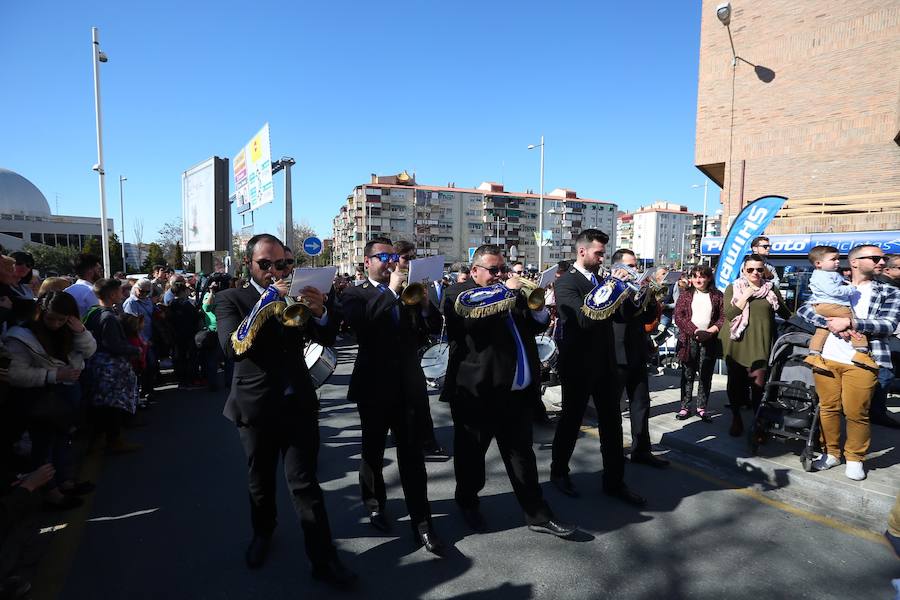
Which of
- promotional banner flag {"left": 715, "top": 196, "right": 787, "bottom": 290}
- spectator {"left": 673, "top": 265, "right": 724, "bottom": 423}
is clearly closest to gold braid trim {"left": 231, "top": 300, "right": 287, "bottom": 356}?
spectator {"left": 673, "top": 265, "right": 724, "bottom": 423}

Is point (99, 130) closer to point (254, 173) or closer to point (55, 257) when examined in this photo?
point (254, 173)

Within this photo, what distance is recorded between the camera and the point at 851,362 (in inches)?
157

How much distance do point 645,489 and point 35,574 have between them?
4.21 metres

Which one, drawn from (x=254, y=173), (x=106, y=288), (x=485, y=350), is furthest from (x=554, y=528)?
(x=254, y=173)

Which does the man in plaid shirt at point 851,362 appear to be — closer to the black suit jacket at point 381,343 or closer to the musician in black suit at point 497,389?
the musician in black suit at point 497,389

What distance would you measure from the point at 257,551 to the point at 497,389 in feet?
5.83

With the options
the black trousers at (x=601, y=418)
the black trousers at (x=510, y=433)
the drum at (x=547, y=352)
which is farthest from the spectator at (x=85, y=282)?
the black trousers at (x=601, y=418)

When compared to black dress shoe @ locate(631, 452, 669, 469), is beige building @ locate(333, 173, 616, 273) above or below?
above

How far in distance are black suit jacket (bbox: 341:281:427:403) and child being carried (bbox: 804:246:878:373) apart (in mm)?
3300

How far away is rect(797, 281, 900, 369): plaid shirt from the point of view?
12.8 ft

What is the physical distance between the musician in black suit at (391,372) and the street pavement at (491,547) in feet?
1.37

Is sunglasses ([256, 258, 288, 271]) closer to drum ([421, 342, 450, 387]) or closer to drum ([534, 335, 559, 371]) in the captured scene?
drum ([421, 342, 450, 387])

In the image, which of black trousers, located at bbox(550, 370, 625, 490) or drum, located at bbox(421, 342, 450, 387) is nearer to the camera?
black trousers, located at bbox(550, 370, 625, 490)

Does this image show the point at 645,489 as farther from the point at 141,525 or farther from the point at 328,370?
the point at 141,525
